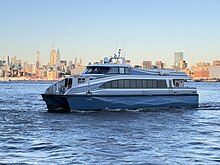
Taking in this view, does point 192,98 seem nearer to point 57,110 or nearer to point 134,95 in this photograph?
point 134,95

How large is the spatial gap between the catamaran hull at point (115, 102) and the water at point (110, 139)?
1475 millimetres

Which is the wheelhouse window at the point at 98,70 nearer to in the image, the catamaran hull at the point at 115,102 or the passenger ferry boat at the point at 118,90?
the passenger ferry boat at the point at 118,90

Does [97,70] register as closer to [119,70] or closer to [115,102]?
[119,70]

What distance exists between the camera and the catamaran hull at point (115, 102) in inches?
1254

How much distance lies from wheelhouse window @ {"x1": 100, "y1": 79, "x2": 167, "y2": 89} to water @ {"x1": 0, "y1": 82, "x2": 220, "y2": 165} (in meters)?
2.89

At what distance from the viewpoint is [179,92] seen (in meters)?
36.8

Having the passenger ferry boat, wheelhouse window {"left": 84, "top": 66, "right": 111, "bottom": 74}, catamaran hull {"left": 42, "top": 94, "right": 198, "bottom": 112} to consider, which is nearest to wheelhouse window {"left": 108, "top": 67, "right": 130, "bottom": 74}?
the passenger ferry boat

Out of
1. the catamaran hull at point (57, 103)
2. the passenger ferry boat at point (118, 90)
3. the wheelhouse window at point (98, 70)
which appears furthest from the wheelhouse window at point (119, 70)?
the catamaran hull at point (57, 103)

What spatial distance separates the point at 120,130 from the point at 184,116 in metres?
10.00

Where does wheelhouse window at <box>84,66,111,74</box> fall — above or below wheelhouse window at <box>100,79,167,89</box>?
above

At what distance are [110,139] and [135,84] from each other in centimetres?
1485

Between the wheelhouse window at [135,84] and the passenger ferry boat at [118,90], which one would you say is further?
the wheelhouse window at [135,84]

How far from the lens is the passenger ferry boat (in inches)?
1259

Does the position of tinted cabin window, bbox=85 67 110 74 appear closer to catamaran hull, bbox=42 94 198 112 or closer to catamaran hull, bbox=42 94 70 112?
catamaran hull, bbox=42 94 198 112
